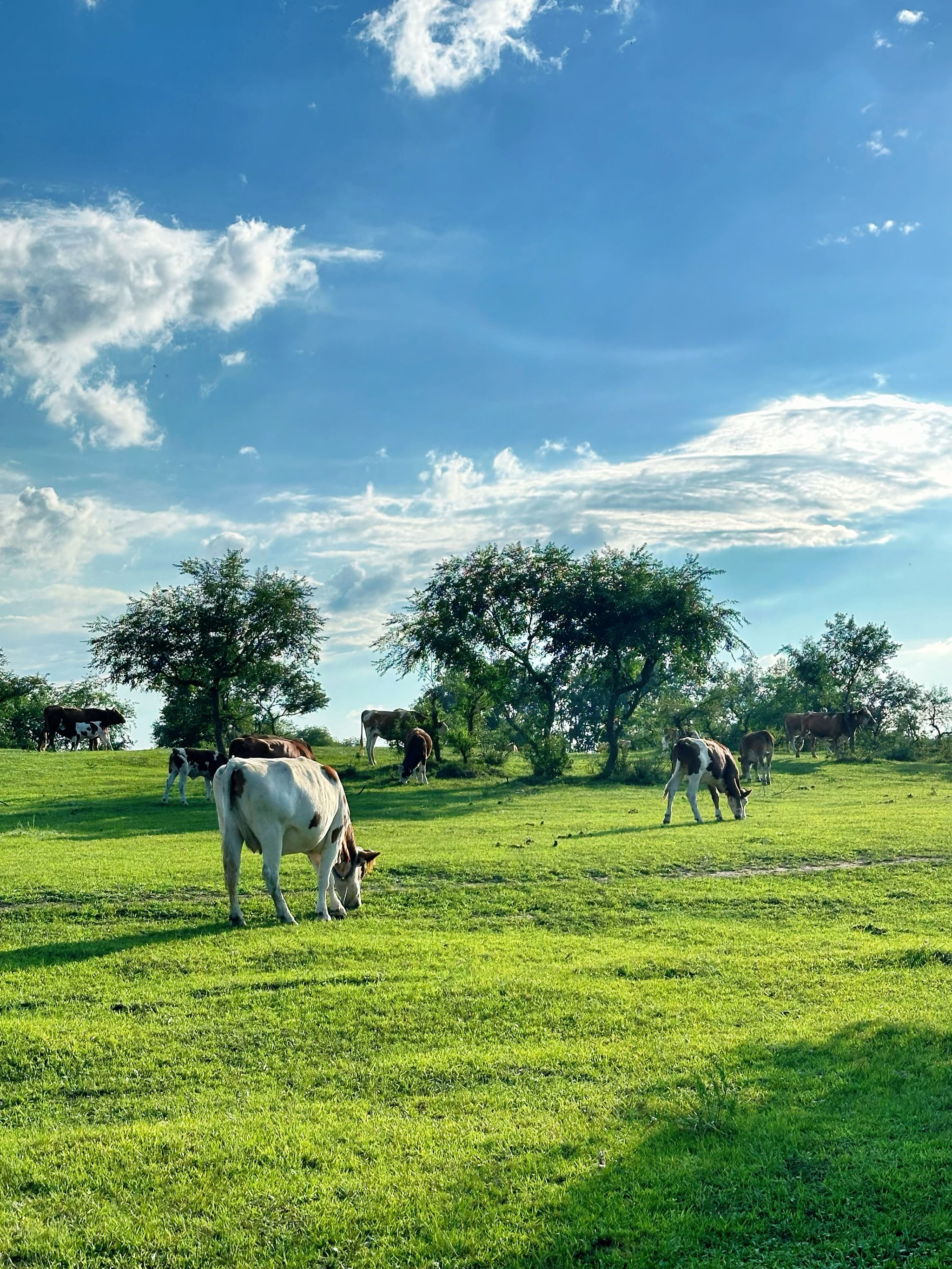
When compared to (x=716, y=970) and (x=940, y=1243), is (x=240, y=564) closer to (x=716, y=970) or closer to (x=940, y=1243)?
(x=716, y=970)

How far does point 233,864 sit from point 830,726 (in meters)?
46.1

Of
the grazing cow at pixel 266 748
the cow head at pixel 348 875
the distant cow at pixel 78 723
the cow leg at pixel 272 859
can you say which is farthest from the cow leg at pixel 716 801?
the distant cow at pixel 78 723

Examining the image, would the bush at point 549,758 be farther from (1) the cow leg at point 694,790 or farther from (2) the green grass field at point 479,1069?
(2) the green grass field at point 479,1069

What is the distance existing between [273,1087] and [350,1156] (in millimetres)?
1651

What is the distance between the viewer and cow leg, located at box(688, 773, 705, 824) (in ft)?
83.8

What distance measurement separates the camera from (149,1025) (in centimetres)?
920

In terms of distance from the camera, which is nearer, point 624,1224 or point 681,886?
point 624,1224

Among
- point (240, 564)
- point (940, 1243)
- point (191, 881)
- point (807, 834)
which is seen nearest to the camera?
point (940, 1243)

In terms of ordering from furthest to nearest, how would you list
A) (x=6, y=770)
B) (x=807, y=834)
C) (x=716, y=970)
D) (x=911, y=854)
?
(x=6, y=770) → (x=807, y=834) → (x=911, y=854) → (x=716, y=970)

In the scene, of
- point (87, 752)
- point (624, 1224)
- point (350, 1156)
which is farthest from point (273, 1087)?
point (87, 752)

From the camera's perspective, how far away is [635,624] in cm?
4584

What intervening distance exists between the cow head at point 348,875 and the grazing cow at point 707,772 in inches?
491

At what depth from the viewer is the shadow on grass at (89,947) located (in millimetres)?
11508

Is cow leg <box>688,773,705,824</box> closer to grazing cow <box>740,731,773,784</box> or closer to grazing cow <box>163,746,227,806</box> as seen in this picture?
grazing cow <box>163,746,227,806</box>
